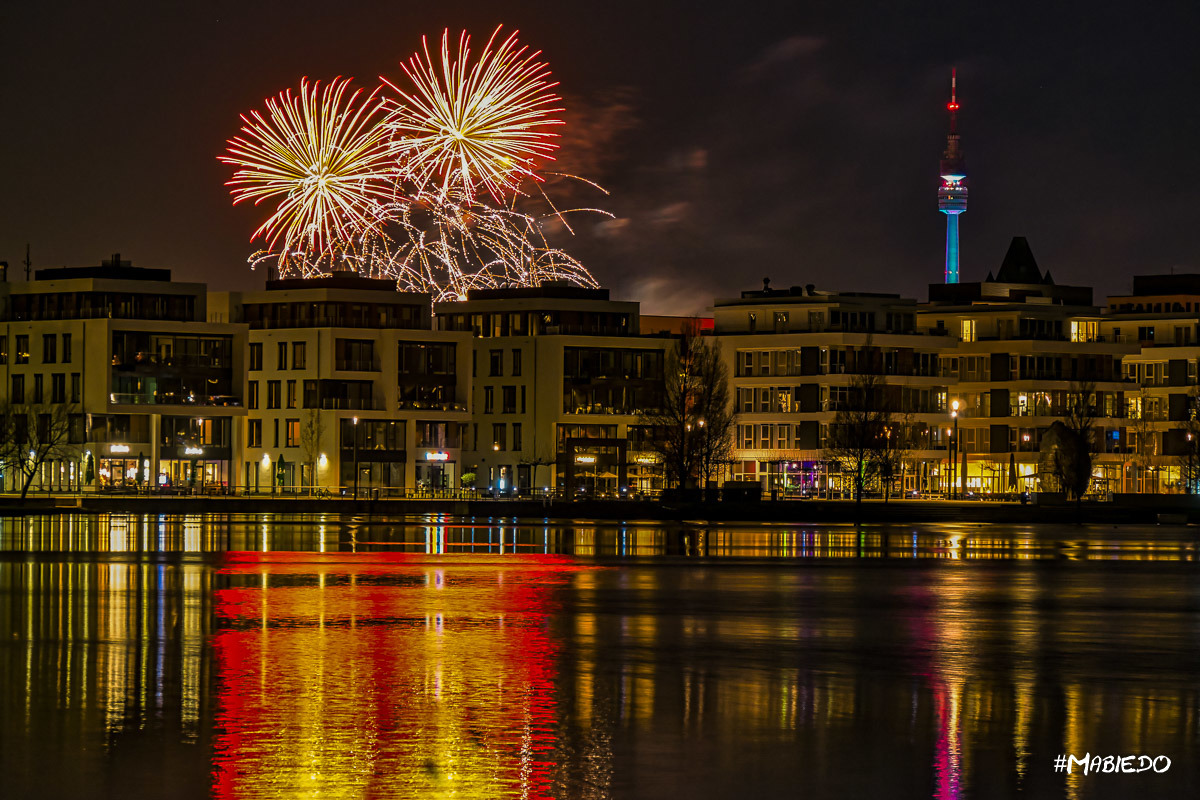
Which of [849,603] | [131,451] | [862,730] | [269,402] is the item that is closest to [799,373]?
[269,402]

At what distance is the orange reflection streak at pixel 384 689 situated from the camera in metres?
17.3

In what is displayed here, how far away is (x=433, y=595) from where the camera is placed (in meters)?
36.0

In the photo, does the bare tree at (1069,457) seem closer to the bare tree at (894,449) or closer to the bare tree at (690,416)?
the bare tree at (894,449)

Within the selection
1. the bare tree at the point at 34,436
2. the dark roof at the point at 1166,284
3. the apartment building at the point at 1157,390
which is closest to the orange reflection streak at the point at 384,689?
the bare tree at the point at 34,436

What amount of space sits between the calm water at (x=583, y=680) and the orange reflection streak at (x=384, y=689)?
0.06m

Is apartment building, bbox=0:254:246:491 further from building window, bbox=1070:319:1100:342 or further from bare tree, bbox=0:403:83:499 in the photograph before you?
building window, bbox=1070:319:1100:342

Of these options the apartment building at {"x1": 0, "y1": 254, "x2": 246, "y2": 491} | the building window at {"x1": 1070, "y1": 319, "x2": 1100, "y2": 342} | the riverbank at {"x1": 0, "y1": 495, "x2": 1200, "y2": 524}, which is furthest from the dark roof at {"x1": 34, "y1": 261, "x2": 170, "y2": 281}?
the building window at {"x1": 1070, "y1": 319, "x2": 1100, "y2": 342}

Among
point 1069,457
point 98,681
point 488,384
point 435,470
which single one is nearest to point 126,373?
point 435,470

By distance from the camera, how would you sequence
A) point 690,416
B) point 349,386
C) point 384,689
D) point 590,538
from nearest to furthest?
point 384,689
point 590,538
point 690,416
point 349,386

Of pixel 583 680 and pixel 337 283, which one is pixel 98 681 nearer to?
pixel 583 680

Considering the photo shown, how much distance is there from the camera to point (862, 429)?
359 ft

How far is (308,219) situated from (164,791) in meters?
84.1

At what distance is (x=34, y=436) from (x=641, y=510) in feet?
160

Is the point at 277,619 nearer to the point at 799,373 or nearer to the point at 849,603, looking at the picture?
the point at 849,603
